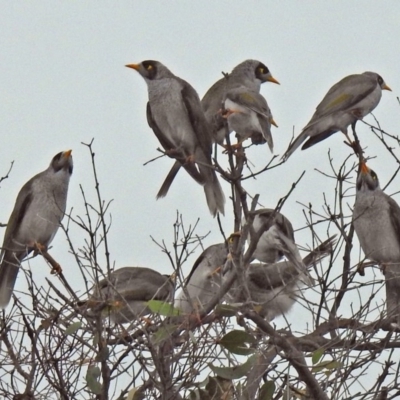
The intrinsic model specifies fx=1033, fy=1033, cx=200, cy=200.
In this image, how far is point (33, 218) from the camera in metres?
8.30

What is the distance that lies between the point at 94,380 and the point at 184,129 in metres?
3.67

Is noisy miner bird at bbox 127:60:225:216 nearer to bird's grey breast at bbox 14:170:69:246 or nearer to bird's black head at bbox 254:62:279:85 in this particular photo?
bird's grey breast at bbox 14:170:69:246

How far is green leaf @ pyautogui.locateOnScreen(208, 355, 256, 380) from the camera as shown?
5.43m

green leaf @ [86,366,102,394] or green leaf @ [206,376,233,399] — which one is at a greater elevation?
green leaf @ [86,366,102,394]

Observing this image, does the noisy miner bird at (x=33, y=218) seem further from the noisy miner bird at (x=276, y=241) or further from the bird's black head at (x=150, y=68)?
A: the noisy miner bird at (x=276, y=241)

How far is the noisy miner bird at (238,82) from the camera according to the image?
9531 mm

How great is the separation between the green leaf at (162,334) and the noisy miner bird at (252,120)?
3.07m

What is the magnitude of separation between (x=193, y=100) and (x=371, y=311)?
3.33m

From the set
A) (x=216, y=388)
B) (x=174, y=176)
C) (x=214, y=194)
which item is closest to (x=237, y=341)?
(x=216, y=388)

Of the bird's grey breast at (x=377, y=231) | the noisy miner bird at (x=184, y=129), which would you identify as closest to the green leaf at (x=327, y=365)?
the bird's grey breast at (x=377, y=231)

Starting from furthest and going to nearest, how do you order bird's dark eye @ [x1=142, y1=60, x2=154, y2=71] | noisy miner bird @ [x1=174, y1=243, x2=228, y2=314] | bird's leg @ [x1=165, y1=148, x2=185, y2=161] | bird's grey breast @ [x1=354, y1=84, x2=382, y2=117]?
bird's grey breast @ [x1=354, y1=84, x2=382, y2=117] → bird's dark eye @ [x1=142, y1=60, x2=154, y2=71] → noisy miner bird @ [x1=174, y1=243, x2=228, y2=314] → bird's leg @ [x1=165, y1=148, x2=185, y2=161]

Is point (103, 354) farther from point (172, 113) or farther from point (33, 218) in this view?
point (172, 113)

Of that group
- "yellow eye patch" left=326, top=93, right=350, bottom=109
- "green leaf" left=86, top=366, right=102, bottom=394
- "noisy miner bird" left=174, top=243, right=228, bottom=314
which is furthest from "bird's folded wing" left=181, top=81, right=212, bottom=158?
"green leaf" left=86, top=366, right=102, bottom=394

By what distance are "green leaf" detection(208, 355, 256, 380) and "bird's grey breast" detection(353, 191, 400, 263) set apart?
2.56 m
